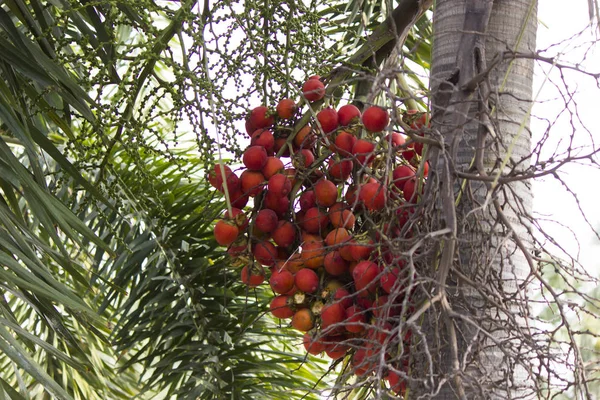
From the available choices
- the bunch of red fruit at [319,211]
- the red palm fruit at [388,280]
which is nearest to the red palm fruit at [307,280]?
the bunch of red fruit at [319,211]

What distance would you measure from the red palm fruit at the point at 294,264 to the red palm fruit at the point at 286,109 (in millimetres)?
158

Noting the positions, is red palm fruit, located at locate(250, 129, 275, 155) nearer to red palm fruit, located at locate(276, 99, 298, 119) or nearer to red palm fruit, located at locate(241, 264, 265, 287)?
red palm fruit, located at locate(276, 99, 298, 119)

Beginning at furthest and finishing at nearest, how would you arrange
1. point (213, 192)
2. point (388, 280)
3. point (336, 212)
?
1. point (213, 192)
2. point (336, 212)
3. point (388, 280)

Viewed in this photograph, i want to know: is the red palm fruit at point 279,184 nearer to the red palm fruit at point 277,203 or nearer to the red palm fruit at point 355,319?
the red palm fruit at point 277,203

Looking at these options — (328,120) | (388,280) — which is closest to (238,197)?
(328,120)

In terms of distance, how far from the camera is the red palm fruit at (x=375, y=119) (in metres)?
0.73

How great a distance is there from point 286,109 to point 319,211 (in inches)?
5.4

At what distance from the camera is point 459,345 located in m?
0.65

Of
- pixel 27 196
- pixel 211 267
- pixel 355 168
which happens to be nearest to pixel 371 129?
pixel 355 168

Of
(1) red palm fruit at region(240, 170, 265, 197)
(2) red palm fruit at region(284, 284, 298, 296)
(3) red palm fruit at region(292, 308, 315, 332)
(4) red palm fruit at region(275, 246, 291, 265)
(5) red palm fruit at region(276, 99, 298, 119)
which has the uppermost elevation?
(5) red palm fruit at region(276, 99, 298, 119)

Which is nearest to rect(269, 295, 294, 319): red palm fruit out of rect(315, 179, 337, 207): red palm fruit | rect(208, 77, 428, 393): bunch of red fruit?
rect(208, 77, 428, 393): bunch of red fruit

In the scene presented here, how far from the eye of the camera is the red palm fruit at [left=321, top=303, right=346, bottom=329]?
71 centimetres

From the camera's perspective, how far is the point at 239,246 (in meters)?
0.82

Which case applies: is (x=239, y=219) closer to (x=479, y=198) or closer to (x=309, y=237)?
(x=309, y=237)
